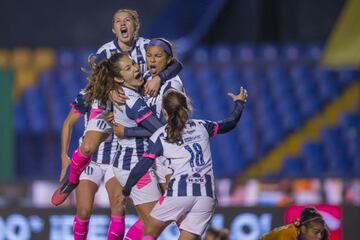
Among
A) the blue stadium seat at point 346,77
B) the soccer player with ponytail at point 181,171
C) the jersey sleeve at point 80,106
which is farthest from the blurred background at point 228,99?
the jersey sleeve at point 80,106

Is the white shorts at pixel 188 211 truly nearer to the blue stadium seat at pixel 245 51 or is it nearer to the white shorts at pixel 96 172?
the white shorts at pixel 96 172

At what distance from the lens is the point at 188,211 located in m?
8.86

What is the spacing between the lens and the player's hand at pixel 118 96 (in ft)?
30.1

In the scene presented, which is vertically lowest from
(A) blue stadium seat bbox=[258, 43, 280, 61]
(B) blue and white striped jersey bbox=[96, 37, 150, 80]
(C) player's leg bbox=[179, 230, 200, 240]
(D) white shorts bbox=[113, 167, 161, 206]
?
(C) player's leg bbox=[179, 230, 200, 240]

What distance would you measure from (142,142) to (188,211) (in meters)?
0.81

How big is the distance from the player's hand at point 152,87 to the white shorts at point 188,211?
0.87m

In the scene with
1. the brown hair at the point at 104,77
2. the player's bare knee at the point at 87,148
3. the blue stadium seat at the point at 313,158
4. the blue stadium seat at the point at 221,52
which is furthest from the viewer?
the blue stadium seat at the point at 221,52

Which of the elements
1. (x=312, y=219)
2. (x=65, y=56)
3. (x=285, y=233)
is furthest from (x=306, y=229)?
(x=65, y=56)

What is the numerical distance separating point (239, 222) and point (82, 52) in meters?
5.76

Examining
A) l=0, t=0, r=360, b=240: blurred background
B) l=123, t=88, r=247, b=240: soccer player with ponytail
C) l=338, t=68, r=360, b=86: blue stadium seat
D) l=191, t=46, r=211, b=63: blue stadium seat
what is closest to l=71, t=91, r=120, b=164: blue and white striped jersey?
l=123, t=88, r=247, b=240: soccer player with ponytail

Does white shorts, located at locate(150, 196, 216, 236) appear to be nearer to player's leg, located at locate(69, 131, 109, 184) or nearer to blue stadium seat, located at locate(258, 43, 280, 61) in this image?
player's leg, located at locate(69, 131, 109, 184)

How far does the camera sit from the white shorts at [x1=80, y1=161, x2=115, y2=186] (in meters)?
9.63

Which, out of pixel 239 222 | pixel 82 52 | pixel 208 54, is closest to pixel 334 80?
pixel 208 54

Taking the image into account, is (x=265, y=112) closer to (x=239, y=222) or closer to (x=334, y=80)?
(x=334, y=80)
